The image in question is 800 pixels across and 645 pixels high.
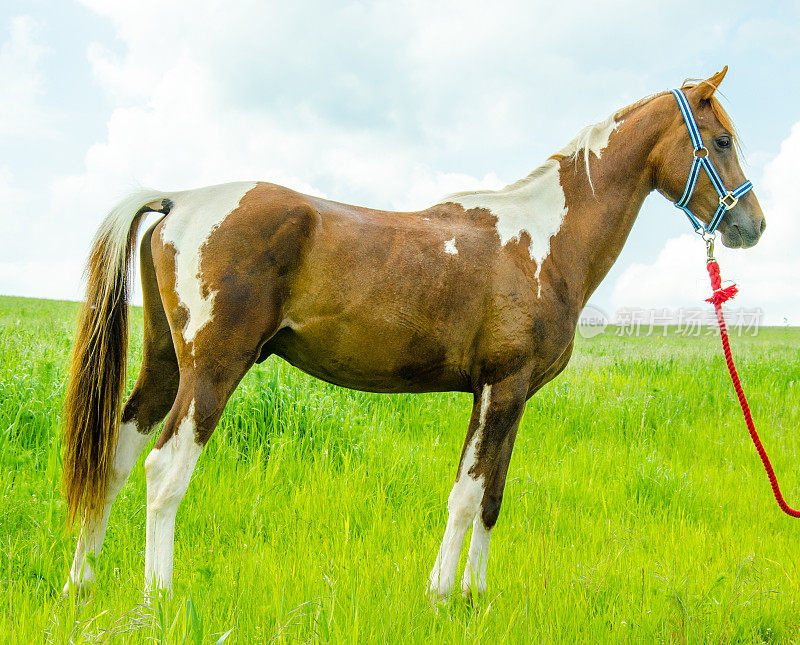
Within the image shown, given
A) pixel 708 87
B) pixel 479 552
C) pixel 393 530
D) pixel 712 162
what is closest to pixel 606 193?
pixel 712 162

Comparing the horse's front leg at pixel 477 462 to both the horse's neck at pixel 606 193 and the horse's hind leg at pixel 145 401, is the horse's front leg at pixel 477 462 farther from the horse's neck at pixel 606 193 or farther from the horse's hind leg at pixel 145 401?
the horse's hind leg at pixel 145 401

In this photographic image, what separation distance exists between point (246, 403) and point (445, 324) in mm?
2909

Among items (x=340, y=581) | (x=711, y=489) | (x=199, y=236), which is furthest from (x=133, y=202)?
(x=711, y=489)

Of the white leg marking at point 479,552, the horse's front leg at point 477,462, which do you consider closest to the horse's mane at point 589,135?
the horse's front leg at point 477,462

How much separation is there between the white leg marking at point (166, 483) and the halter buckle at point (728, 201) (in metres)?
3.19

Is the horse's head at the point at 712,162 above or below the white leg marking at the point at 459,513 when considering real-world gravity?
above

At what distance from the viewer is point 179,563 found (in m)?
3.46

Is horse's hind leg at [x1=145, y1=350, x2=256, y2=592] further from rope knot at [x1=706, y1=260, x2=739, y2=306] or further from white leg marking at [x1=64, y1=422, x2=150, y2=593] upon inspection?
rope knot at [x1=706, y1=260, x2=739, y2=306]

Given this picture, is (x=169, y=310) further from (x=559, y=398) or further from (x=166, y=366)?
(x=559, y=398)

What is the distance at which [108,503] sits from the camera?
3.25 metres

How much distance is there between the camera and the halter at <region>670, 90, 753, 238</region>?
3377mm

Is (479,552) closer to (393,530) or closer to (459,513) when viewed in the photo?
(459,513)

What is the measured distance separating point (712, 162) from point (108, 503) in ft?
13.2

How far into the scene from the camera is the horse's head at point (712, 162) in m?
3.41
